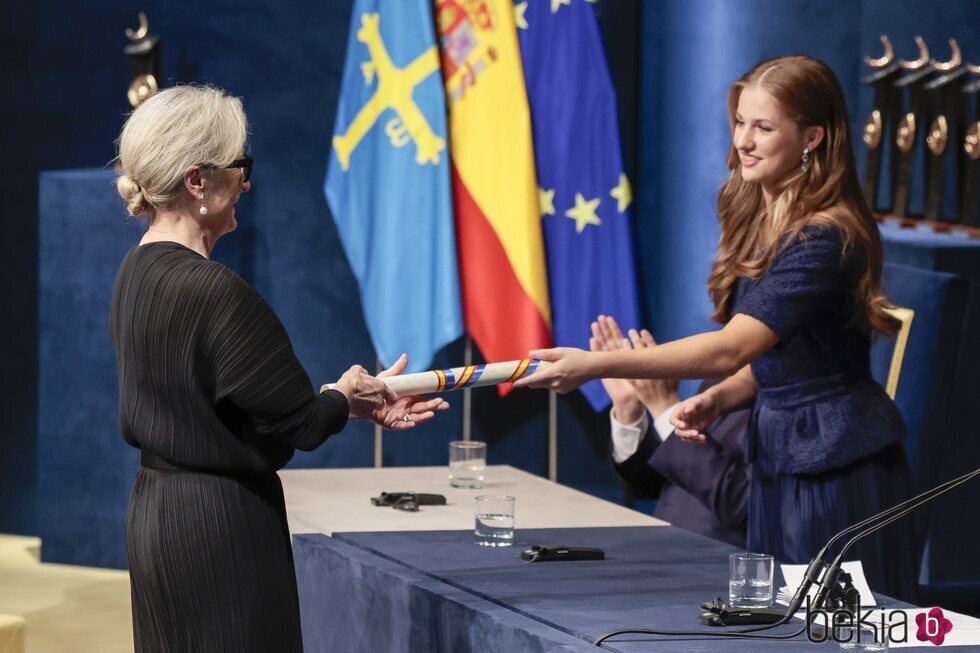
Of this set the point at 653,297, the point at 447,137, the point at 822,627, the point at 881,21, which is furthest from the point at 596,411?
the point at 822,627

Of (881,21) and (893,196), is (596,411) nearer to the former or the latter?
(893,196)

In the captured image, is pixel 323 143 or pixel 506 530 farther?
pixel 323 143

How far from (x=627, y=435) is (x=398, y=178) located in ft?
6.37

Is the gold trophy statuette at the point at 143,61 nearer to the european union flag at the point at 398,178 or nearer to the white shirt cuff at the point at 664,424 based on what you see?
the european union flag at the point at 398,178

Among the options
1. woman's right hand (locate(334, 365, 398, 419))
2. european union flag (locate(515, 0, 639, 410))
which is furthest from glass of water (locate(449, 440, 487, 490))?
european union flag (locate(515, 0, 639, 410))

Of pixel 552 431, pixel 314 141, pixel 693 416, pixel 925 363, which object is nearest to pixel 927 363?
pixel 925 363

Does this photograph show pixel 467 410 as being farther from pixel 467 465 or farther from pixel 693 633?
pixel 693 633

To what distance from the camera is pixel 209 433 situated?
214 cm

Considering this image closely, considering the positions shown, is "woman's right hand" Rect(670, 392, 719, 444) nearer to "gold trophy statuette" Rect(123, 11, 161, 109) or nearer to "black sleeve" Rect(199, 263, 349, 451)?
"black sleeve" Rect(199, 263, 349, 451)

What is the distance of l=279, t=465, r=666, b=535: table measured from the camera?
3.14 metres

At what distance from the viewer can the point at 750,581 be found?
2.28 meters

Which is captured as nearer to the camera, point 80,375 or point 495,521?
point 495,521

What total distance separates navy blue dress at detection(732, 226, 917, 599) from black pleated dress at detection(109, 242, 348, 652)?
108 centimetres

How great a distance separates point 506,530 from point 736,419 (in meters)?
1.26
